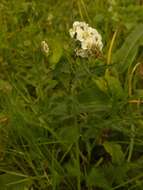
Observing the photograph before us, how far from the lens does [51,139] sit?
1.66 meters

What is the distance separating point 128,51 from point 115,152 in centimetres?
55

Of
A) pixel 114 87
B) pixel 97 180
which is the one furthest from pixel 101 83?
pixel 97 180

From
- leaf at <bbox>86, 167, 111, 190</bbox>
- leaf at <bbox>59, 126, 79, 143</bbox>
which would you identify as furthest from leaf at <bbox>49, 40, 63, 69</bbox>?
leaf at <bbox>86, 167, 111, 190</bbox>

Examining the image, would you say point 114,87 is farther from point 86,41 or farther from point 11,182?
point 11,182

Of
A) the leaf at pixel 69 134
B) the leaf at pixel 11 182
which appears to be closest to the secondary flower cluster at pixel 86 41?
the leaf at pixel 69 134

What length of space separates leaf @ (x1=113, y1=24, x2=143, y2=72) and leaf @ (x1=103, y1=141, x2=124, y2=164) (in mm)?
427

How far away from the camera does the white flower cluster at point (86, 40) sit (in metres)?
1.47

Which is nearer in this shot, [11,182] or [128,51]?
[11,182]

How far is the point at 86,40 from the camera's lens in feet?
4.83

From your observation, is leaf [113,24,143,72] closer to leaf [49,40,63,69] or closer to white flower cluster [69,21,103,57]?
leaf [49,40,63,69]

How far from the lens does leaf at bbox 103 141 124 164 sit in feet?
5.26

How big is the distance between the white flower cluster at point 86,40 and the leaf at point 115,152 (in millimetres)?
314

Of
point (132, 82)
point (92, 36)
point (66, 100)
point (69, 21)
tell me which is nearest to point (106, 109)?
point (66, 100)

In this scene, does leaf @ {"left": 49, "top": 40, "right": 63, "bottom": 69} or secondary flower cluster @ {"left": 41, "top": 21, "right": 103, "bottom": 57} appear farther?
leaf @ {"left": 49, "top": 40, "right": 63, "bottom": 69}
